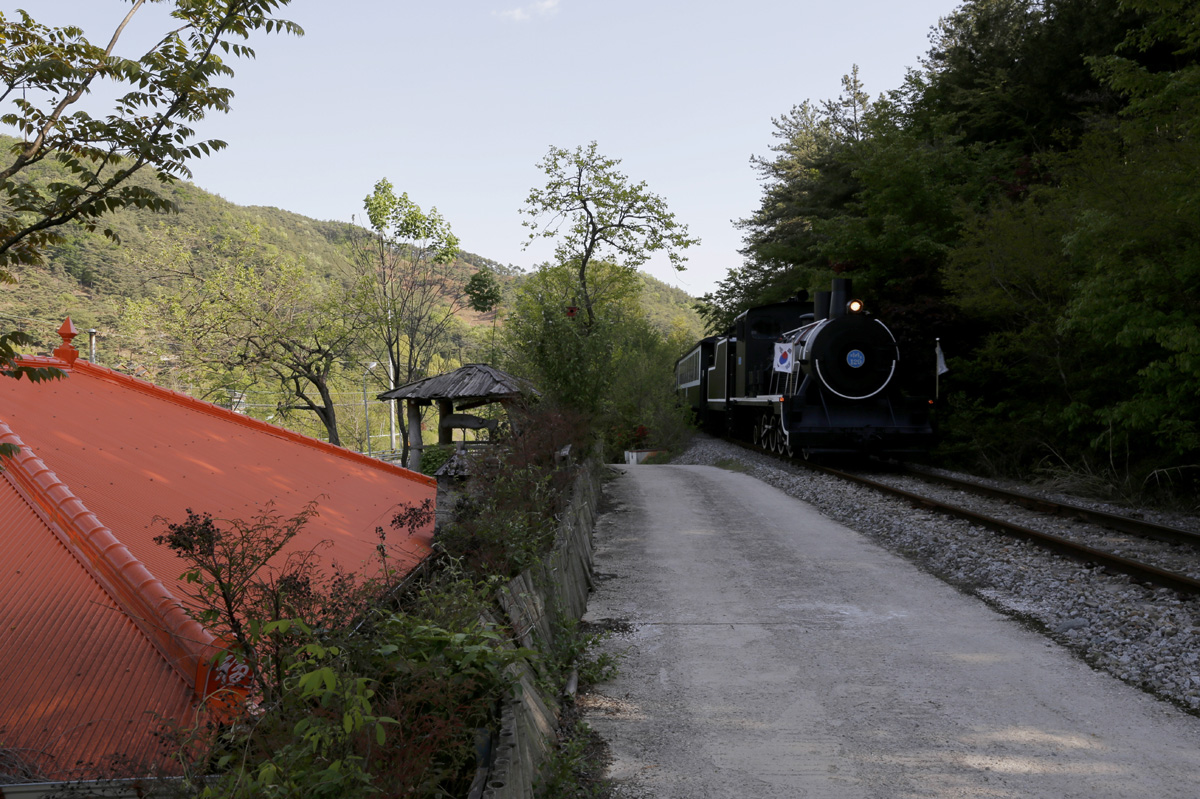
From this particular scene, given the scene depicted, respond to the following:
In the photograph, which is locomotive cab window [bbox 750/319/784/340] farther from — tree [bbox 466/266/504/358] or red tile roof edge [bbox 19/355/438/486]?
red tile roof edge [bbox 19/355/438/486]

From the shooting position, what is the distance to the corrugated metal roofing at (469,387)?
12.8 meters

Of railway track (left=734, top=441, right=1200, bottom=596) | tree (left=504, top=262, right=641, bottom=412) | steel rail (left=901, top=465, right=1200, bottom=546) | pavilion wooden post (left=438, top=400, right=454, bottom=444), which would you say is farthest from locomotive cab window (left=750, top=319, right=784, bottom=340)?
pavilion wooden post (left=438, top=400, right=454, bottom=444)

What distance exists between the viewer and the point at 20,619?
15.0ft

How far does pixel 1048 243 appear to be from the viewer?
14.7 metres

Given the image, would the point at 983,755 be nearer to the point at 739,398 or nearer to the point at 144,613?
the point at 144,613

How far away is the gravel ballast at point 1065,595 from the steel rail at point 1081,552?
10 centimetres

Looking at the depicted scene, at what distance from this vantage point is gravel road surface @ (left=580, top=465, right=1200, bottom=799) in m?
4.12

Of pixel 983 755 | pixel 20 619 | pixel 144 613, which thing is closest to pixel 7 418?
pixel 20 619

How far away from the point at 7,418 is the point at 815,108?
50094 mm

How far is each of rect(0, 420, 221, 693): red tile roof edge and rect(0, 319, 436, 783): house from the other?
0.01 metres

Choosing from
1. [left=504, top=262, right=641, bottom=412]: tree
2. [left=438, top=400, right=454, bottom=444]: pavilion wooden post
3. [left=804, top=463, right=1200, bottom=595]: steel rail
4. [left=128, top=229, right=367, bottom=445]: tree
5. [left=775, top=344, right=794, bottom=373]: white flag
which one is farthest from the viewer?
[left=128, top=229, right=367, bottom=445]: tree

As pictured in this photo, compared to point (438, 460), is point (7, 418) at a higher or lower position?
higher

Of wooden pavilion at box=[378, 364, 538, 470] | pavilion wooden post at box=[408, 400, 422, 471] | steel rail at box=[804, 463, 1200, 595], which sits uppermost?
wooden pavilion at box=[378, 364, 538, 470]

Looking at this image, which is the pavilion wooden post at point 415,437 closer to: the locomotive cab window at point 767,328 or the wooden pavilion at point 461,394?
the wooden pavilion at point 461,394
